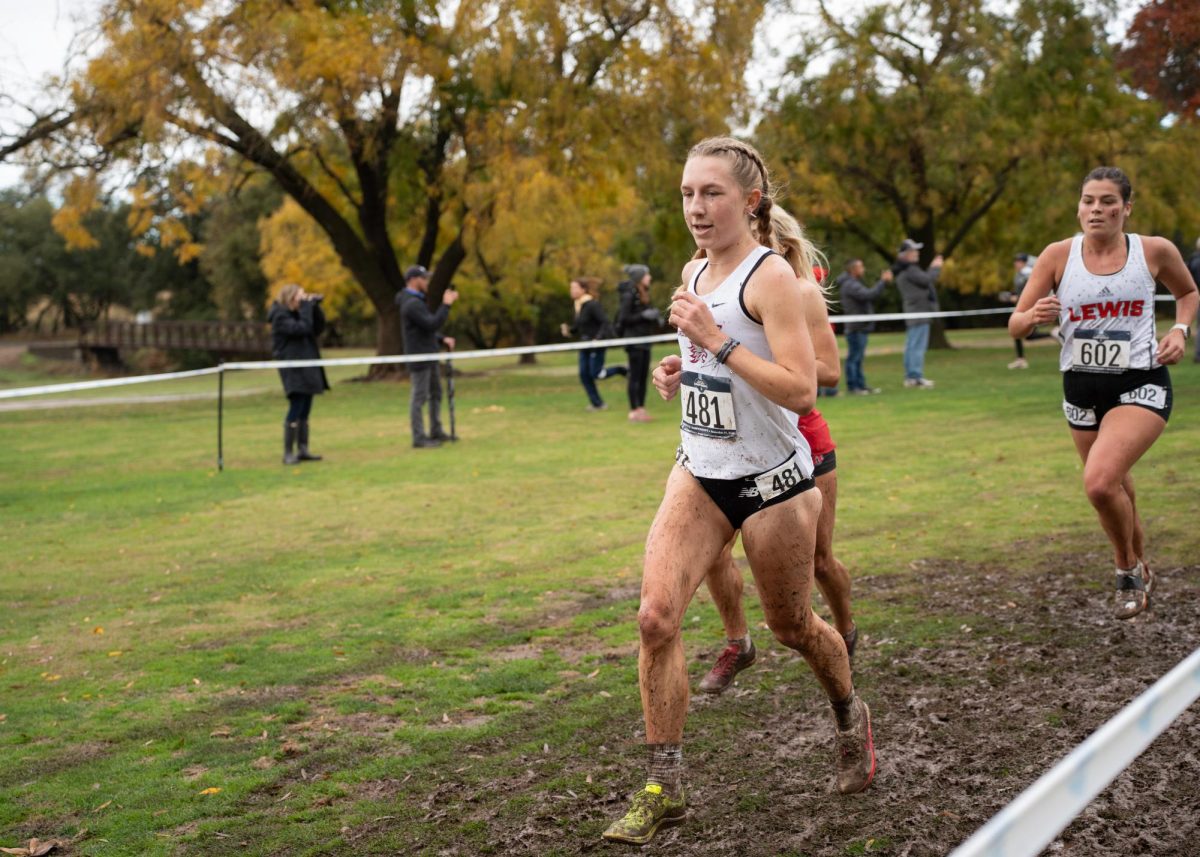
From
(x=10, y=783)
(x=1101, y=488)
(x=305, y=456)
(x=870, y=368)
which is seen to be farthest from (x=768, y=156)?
(x=10, y=783)

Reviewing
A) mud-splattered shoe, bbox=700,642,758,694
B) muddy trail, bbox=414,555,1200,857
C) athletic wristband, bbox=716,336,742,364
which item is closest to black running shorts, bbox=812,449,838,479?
mud-splattered shoe, bbox=700,642,758,694

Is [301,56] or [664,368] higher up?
[301,56]

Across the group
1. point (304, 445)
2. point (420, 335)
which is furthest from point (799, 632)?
point (420, 335)

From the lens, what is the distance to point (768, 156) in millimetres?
31328

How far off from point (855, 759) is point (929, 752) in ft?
1.54

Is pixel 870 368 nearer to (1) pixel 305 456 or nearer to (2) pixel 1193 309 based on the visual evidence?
(1) pixel 305 456

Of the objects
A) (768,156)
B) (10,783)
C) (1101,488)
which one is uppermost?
(768,156)

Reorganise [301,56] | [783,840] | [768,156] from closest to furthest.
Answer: [783,840]
[301,56]
[768,156]

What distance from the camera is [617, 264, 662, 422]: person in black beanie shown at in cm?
1747

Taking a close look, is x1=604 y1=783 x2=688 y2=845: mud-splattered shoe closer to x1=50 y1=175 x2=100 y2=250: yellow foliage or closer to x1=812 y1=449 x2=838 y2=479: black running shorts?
x1=812 y1=449 x2=838 y2=479: black running shorts

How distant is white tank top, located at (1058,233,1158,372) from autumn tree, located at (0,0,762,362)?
65.9 ft

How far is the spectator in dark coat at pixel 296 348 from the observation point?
14305mm

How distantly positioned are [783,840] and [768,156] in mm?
28859

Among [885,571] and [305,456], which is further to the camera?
[305,456]
